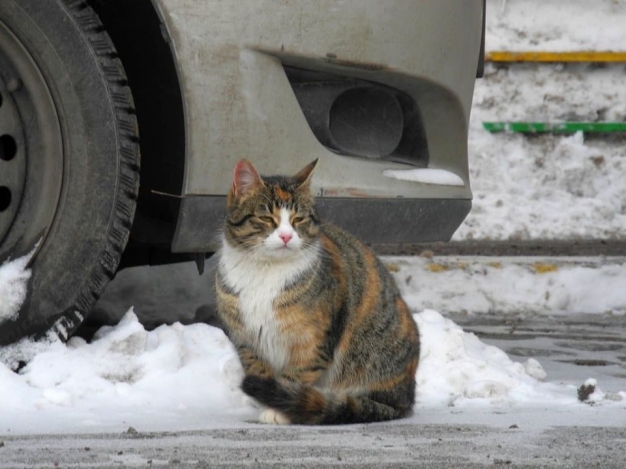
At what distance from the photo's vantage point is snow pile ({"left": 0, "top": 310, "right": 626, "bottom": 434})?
3.67 m

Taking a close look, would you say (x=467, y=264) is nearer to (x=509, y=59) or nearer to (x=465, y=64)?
(x=465, y=64)

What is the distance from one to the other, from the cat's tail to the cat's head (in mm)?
411

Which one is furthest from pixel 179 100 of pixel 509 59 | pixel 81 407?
pixel 509 59

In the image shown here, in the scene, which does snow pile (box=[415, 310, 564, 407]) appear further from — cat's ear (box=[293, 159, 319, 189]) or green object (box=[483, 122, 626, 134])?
green object (box=[483, 122, 626, 134])

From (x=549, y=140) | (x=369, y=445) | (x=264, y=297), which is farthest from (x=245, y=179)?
(x=549, y=140)

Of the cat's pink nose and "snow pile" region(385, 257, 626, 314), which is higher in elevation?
the cat's pink nose

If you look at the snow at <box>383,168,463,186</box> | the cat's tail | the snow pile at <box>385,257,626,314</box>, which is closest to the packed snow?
the snow pile at <box>385,257,626,314</box>

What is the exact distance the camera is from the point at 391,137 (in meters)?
4.46

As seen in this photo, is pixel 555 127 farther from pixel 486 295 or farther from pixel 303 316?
pixel 303 316

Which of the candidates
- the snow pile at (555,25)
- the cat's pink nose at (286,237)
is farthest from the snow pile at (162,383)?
the snow pile at (555,25)

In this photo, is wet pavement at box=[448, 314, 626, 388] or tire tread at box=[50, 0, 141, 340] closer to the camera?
tire tread at box=[50, 0, 141, 340]

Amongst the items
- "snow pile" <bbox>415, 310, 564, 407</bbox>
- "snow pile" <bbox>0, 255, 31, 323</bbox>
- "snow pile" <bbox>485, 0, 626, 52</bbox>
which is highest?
"snow pile" <bbox>485, 0, 626, 52</bbox>

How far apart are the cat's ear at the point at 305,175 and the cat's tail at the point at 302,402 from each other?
2.04ft

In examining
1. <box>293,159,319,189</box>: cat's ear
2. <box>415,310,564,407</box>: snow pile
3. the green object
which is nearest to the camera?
<box>293,159,319,189</box>: cat's ear
